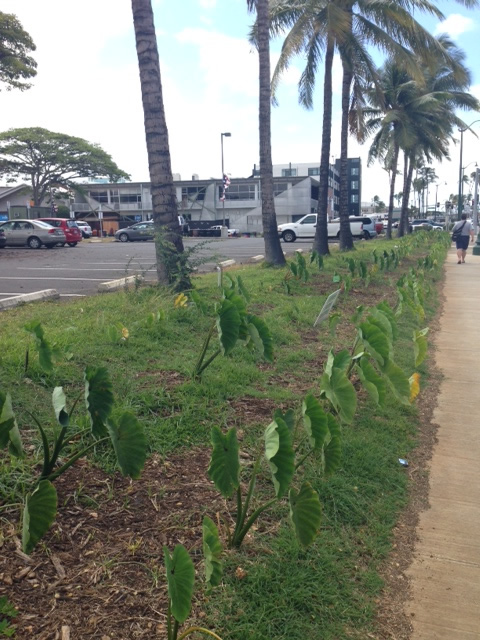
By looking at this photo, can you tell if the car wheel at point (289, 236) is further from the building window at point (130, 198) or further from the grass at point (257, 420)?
the building window at point (130, 198)

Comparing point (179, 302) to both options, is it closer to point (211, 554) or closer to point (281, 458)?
point (281, 458)

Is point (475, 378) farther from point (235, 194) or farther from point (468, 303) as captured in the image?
point (235, 194)

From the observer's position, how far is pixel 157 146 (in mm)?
8305

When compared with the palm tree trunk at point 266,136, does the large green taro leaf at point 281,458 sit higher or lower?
lower

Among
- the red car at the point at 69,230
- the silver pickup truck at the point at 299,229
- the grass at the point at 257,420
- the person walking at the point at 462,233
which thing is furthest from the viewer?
the silver pickup truck at the point at 299,229

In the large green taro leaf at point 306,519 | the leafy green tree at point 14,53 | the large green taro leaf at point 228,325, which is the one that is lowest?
the large green taro leaf at point 306,519

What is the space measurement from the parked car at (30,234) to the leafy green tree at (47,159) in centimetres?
2686

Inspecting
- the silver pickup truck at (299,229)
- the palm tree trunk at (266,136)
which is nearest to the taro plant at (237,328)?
the palm tree trunk at (266,136)

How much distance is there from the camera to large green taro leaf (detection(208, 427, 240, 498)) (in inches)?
106

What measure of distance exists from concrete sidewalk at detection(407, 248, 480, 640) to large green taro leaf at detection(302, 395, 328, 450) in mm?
760

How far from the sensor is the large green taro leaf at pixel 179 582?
1.94 metres

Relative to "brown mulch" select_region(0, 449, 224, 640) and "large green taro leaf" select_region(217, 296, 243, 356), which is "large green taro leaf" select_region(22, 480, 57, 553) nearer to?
"brown mulch" select_region(0, 449, 224, 640)

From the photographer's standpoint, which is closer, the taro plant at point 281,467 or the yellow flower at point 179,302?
the taro plant at point 281,467

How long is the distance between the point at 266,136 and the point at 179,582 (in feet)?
40.4
